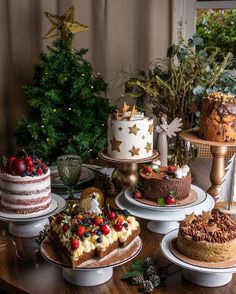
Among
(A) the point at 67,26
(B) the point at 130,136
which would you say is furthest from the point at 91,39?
(B) the point at 130,136

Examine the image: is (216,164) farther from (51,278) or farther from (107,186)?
(51,278)

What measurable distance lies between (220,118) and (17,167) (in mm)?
689

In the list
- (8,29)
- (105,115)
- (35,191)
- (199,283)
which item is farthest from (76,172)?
(8,29)

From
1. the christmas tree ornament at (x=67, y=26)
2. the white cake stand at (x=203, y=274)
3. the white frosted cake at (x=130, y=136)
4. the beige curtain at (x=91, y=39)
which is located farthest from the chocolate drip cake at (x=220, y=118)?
the beige curtain at (x=91, y=39)

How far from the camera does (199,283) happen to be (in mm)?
1213

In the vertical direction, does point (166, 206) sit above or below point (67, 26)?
below

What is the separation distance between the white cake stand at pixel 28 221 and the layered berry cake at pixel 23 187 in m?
0.02

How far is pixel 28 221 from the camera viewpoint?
57.7 inches

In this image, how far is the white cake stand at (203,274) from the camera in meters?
1.16

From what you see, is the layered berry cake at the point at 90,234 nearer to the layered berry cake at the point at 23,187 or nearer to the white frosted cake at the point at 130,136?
the layered berry cake at the point at 23,187

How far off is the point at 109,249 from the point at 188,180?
393 mm

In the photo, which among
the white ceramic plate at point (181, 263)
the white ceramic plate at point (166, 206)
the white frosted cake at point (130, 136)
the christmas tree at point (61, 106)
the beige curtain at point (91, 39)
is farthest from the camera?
the beige curtain at point (91, 39)

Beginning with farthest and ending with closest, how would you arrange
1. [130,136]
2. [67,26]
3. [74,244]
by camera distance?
1. [67,26]
2. [130,136]
3. [74,244]

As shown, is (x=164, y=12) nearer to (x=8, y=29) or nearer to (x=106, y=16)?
(x=106, y=16)
